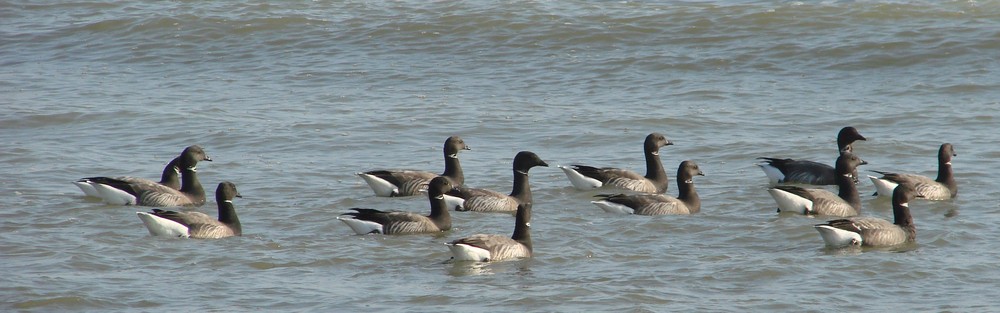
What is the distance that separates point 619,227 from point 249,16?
17.0 m

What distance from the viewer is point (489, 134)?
751 inches

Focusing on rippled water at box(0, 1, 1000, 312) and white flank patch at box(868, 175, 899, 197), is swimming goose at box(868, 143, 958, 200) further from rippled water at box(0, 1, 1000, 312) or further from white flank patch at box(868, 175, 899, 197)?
rippled water at box(0, 1, 1000, 312)

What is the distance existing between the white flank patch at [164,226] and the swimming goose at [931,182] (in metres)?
7.31

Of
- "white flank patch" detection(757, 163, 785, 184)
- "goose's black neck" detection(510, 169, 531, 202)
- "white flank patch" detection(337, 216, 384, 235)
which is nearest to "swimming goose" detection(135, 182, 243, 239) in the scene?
"white flank patch" detection(337, 216, 384, 235)

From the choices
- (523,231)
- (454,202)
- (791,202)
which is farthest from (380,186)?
(791,202)

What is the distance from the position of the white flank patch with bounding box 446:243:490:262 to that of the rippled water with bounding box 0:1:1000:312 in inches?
4.3

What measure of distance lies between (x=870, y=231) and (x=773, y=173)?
348 cm

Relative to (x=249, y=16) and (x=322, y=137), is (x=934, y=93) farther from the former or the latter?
(x=249, y=16)

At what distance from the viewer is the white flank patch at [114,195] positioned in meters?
14.7

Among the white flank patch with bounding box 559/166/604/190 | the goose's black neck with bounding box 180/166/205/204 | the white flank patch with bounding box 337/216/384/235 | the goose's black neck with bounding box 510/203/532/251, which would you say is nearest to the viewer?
the goose's black neck with bounding box 510/203/532/251

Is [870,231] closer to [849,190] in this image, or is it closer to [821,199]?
[821,199]

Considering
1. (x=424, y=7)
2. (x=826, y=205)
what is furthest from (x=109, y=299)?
(x=424, y=7)

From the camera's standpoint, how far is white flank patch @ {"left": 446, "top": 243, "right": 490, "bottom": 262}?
461 inches

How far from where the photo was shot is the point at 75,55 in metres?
26.4
